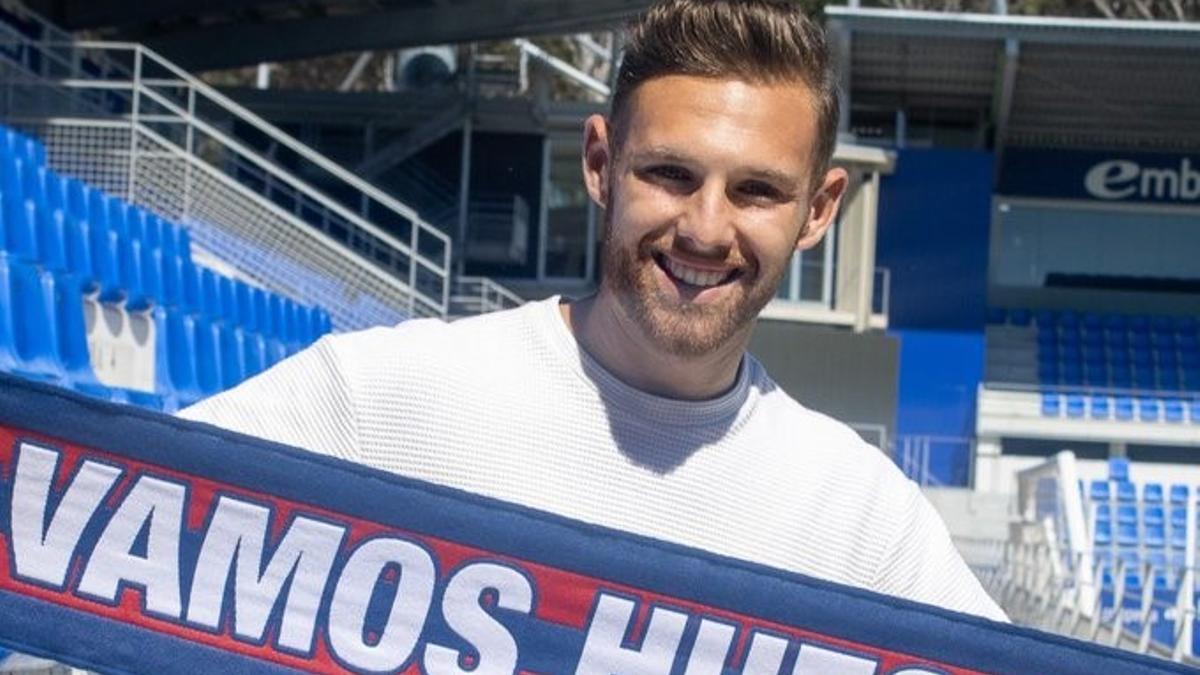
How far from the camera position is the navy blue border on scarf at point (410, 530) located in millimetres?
Result: 2092

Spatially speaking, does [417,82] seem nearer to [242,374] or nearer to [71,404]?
[242,374]

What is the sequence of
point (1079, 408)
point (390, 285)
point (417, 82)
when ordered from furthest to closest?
point (417, 82) < point (1079, 408) < point (390, 285)

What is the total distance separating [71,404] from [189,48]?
2314 centimetres

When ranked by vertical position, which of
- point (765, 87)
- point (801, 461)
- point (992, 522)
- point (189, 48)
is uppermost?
point (189, 48)

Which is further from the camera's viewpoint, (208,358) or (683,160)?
(208,358)

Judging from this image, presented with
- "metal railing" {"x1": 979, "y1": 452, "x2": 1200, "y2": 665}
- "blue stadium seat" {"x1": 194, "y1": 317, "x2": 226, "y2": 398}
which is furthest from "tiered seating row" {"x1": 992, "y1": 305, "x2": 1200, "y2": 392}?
"blue stadium seat" {"x1": 194, "y1": 317, "x2": 226, "y2": 398}

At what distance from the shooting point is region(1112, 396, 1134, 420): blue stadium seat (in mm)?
23141

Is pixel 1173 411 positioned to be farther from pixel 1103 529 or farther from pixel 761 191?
pixel 761 191

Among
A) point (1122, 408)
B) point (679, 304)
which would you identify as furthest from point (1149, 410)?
point (679, 304)

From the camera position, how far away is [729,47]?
87.2 inches

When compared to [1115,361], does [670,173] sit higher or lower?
higher

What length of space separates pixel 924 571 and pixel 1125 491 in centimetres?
1824

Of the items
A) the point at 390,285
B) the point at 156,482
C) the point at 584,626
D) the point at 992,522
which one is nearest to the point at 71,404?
the point at 156,482

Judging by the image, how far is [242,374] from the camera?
11.3 metres
